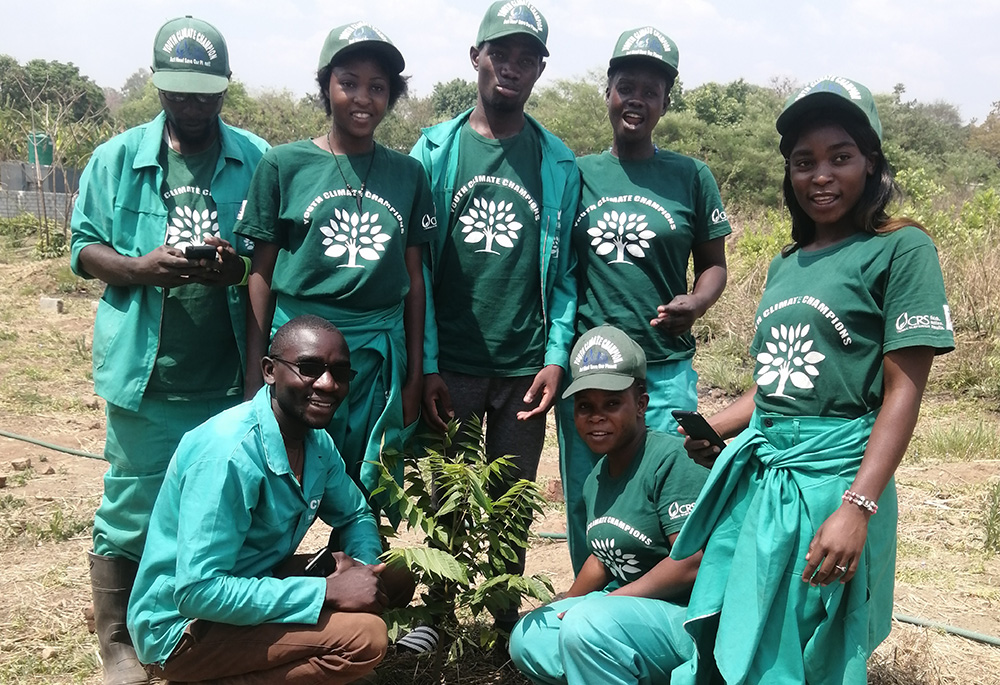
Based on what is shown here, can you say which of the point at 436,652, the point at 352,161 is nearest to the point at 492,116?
the point at 352,161

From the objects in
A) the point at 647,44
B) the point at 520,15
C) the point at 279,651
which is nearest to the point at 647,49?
the point at 647,44

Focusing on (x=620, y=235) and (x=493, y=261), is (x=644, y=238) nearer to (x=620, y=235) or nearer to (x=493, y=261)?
(x=620, y=235)

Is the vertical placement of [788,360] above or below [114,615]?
above

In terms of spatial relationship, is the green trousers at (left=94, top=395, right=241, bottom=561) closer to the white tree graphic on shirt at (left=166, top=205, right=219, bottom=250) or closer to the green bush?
the white tree graphic on shirt at (left=166, top=205, right=219, bottom=250)

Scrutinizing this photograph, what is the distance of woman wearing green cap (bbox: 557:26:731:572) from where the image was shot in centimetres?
321

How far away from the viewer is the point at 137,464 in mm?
3273

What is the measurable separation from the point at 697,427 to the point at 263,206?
1519 mm

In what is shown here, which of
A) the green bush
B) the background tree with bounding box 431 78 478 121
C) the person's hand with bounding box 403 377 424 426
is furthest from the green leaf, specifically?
the background tree with bounding box 431 78 478 121

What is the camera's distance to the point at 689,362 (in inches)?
134

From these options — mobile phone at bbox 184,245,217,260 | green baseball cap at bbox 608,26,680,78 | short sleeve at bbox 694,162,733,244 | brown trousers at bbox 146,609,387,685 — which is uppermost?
green baseball cap at bbox 608,26,680,78

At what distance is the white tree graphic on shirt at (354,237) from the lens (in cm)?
299

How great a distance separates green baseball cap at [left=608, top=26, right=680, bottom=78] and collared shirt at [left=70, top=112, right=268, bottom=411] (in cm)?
139

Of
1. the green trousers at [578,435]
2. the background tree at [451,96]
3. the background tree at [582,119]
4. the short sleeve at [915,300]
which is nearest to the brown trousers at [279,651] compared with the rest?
the green trousers at [578,435]

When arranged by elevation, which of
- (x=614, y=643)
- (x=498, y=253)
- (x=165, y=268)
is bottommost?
(x=614, y=643)
